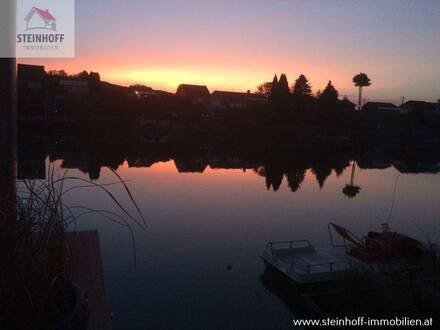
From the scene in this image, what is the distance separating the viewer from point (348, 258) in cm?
608

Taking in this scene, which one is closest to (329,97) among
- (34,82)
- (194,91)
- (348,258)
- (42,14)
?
(194,91)

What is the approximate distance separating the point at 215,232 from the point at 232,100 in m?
31.5

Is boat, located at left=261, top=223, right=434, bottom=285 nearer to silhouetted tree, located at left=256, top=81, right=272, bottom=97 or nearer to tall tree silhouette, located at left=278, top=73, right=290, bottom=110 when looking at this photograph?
tall tree silhouette, located at left=278, top=73, right=290, bottom=110

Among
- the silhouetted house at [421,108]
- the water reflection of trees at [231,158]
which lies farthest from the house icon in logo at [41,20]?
the silhouetted house at [421,108]

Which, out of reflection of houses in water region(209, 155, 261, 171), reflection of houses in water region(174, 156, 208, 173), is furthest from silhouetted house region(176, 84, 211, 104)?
reflection of houses in water region(174, 156, 208, 173)

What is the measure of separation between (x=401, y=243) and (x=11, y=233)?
6099 mm

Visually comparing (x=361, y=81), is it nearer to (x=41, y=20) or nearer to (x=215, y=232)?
(x=215, y=232)

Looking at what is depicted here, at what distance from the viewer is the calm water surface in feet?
18.0

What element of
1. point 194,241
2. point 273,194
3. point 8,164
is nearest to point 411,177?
point 273,194

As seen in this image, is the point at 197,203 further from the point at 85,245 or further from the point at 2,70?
the point at 2,70

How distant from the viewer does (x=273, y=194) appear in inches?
535

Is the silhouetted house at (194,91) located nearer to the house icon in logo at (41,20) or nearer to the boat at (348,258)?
the boat at (348,258)

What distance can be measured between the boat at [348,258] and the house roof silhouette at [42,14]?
13.4ft

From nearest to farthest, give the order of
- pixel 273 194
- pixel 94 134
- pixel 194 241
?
pixel 194 241
pixel 273 194
pixel 94 134
